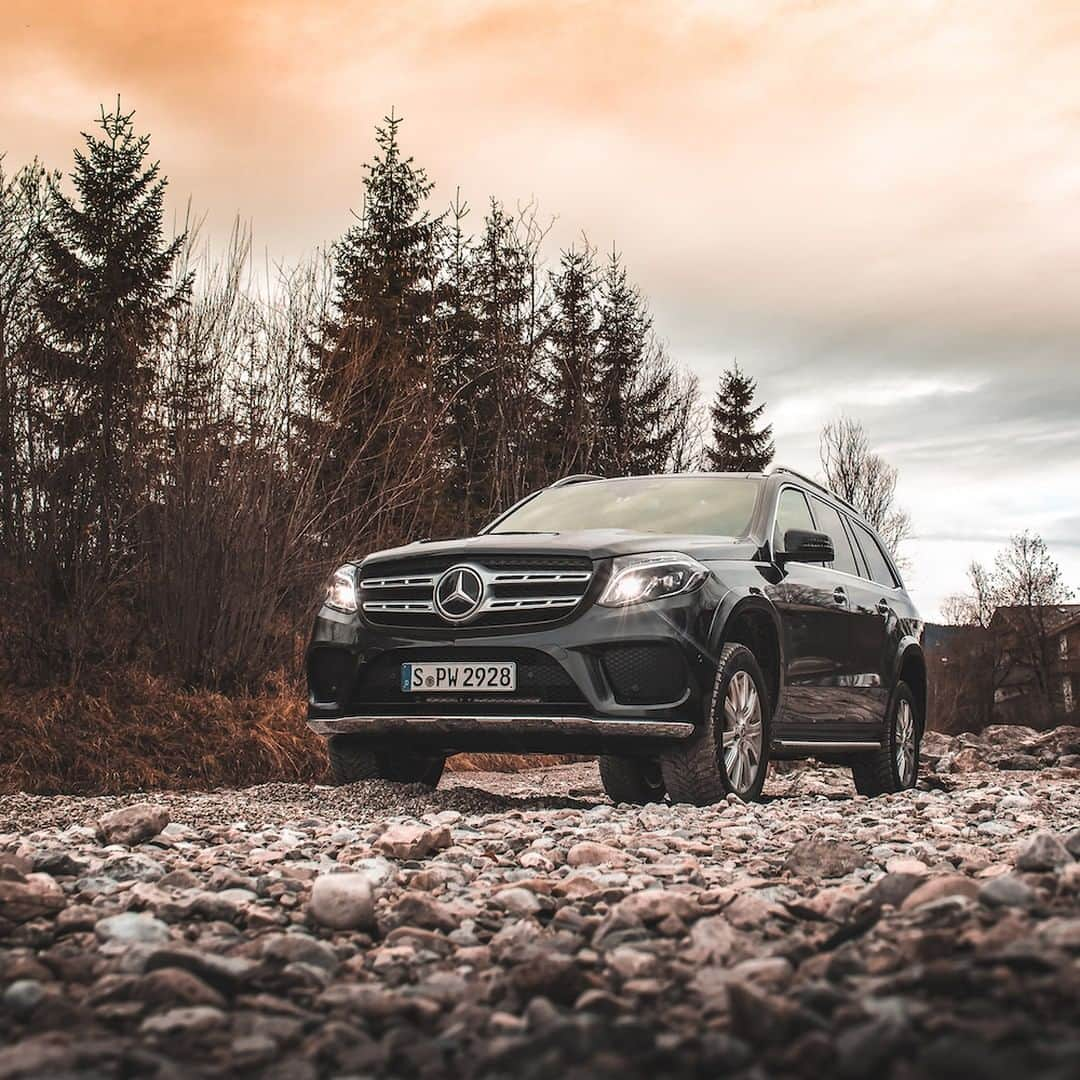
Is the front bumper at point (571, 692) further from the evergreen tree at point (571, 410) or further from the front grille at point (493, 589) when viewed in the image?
the evergreen tree at point (571, 410)

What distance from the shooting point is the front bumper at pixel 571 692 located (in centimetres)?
594

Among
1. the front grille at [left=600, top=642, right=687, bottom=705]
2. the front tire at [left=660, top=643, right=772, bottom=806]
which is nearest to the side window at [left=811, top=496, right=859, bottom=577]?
the front tire at [left=660, top=643, right=772, bottom=806]

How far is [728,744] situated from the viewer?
630cm

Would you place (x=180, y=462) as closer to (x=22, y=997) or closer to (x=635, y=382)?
(x=22, y=997)

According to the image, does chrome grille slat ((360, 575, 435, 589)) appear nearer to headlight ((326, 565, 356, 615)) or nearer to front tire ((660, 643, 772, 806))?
headlight ((326, 565, 356, 615))

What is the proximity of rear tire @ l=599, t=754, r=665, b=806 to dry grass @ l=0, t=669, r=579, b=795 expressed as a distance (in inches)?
129

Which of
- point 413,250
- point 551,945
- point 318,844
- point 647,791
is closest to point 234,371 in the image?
point 647,791

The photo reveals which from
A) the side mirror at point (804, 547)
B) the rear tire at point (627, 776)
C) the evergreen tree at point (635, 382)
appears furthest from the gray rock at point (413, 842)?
the evergreen tree at point (635, 382)

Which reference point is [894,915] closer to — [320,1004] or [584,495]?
[320,1004]

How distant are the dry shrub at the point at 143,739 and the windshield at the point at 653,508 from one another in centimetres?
308

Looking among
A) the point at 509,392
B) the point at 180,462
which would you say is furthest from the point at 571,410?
the point at 180,462

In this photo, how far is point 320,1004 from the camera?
2.59 m

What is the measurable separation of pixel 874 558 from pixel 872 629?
1092mm

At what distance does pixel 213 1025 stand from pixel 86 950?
35.0 inches
